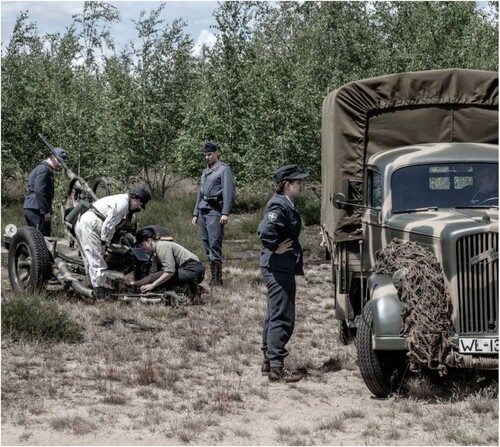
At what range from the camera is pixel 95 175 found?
2594 cm

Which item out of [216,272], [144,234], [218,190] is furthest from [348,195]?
[216,272]

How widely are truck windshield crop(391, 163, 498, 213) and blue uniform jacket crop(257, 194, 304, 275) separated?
102cm

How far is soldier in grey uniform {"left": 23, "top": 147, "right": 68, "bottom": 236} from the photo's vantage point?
12875mm

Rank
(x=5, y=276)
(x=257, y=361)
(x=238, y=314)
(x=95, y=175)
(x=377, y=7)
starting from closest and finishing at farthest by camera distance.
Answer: (x=257, y=361)
(x=238, y=314)
(x=5, y=276)
(x=95, y=175)
(x=377, y=7)

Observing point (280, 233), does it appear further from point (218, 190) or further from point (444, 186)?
point (218, 190)

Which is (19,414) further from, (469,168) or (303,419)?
(469,168)

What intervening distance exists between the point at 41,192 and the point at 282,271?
568 cm

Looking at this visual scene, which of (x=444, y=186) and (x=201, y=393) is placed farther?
(x=444, y=186)

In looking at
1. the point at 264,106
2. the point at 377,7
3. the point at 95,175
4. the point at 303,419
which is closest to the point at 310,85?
the point at 264,106

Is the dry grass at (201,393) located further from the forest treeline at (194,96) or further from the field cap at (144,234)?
the forest treeline at (194,96)

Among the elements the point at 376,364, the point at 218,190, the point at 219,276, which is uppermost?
the point at 218,190

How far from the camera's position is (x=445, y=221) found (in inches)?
297

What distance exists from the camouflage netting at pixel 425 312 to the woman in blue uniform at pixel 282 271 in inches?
45.2

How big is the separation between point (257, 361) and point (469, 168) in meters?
2.63
